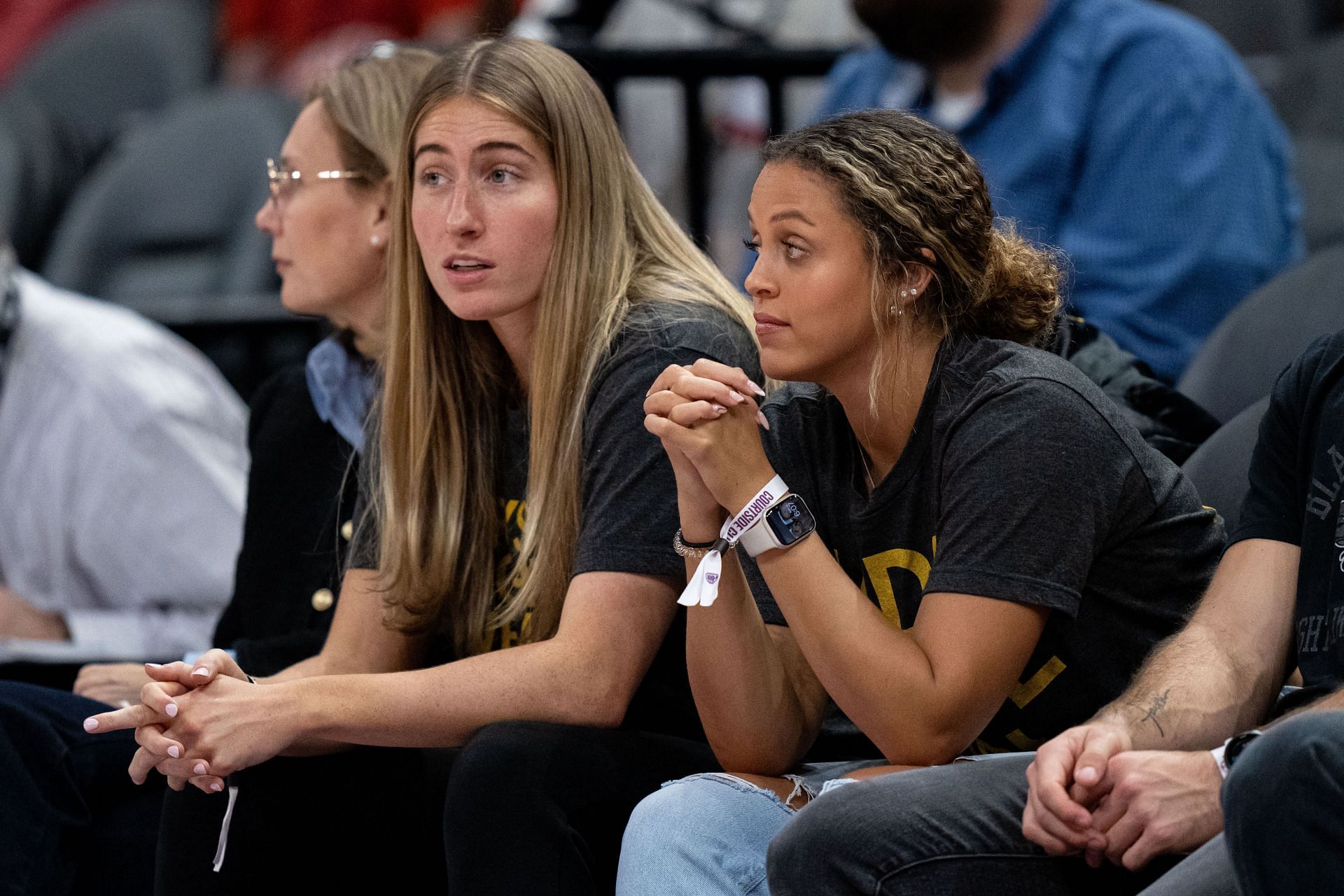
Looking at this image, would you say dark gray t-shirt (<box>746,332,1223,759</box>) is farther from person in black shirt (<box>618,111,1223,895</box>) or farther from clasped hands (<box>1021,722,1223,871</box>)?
clasped hands (<box>1021,722,1223,871</box>)

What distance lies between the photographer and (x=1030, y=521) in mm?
1446

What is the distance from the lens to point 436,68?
193cm

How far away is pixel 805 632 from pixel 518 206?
642 millimetres

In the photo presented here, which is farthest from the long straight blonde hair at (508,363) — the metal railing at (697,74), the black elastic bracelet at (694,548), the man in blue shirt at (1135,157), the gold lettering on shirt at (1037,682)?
the metal railing at (697,74)

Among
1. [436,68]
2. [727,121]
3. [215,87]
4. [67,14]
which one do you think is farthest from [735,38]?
[67,14]

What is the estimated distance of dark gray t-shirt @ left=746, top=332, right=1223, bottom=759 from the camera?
1448 millimetres

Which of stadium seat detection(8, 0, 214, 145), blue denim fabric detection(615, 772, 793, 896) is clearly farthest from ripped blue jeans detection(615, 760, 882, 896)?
stadium seat detection(8, 0, 214, 145)

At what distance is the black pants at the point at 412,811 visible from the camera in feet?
5.07

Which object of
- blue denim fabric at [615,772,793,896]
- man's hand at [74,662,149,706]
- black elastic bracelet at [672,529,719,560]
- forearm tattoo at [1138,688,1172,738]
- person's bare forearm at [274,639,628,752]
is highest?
black elastic bracelet at [672,529,719,560]

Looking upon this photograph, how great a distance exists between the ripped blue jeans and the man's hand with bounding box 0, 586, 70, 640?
1.36 meters

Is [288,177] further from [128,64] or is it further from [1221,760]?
[128,64]

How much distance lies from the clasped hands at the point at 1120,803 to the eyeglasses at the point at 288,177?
1289 mm

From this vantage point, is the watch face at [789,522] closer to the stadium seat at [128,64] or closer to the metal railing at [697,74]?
the metal railing at [697,74]

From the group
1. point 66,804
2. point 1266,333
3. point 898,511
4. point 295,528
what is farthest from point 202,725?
point 1266,333
